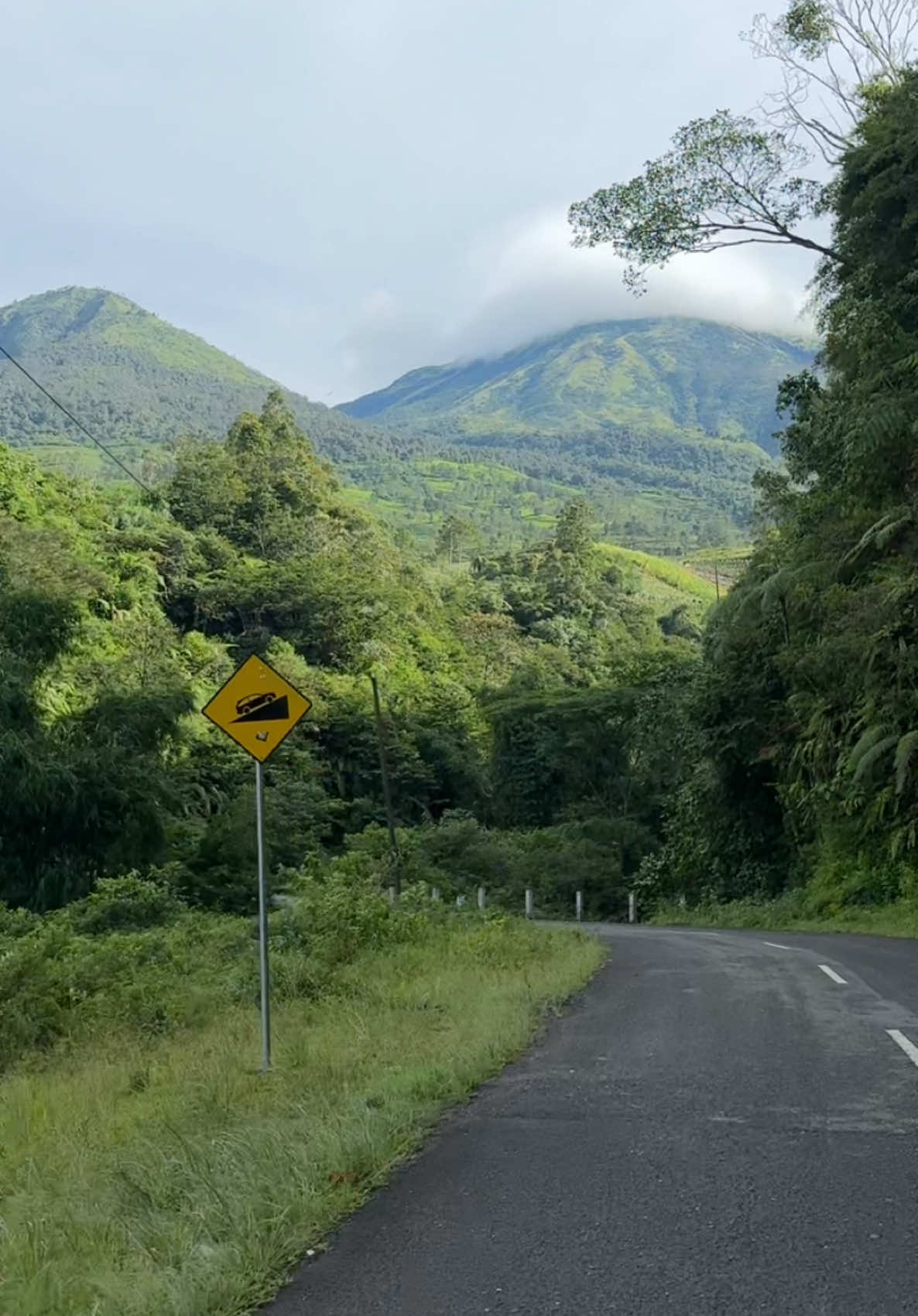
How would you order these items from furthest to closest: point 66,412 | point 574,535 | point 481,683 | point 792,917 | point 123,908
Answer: point 574,535 < point 481,683 < point 66,412 < point 792,917 < point 123,908

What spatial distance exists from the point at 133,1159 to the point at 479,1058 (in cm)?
302

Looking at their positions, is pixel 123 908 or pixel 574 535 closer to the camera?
pixel 123 908

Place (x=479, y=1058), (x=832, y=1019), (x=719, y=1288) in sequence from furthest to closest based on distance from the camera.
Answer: (x=832, y=1019)
(x=479, y=1058)
(x=719, y=1288)

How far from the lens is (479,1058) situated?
8.86 metres

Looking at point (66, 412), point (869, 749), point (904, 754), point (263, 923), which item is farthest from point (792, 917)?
point (263, 923)

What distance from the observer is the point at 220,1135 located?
6.91 metres

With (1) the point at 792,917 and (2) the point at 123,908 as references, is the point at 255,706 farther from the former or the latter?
(1) the point at 792,917

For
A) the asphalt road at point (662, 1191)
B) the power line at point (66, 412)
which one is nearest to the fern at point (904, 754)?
the asphalt road at point (662, 1191)

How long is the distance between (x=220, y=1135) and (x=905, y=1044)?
18.0 feet

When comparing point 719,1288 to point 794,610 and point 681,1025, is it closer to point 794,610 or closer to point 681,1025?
point 681,1025

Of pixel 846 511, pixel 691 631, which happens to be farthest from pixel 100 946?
pixel 691 631

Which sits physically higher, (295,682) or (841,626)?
(295,682)

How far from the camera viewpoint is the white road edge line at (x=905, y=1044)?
8.99 meters

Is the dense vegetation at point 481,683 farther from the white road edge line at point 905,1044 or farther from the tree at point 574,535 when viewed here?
the white road edge line at point 905,1044
